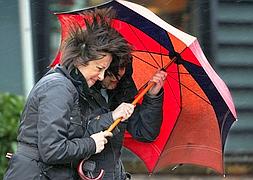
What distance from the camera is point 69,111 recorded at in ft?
10.3

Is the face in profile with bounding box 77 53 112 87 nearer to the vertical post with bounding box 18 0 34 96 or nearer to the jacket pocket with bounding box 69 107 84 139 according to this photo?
the jacket pocket with bounding box 69 107 84 139

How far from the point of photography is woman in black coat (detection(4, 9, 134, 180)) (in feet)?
10.1

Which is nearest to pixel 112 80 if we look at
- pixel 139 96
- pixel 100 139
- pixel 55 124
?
pixel 139 96

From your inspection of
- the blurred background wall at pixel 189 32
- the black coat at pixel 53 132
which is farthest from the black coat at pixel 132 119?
the blurred background wall at pixel 189 32

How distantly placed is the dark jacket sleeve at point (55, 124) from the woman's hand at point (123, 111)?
1.29ft

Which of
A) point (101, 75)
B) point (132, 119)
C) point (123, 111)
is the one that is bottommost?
point (132, 119)

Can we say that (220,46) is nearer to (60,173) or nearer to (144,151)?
(144,151)

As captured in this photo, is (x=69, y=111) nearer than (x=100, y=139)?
Yes

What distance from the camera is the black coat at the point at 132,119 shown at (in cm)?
357

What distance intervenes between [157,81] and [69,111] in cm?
77

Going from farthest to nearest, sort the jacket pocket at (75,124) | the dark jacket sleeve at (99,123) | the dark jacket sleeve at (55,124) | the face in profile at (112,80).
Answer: the face in profile at (112,80)
the dark jacket sleeve at (99,123)
the jacket pocket at (75,124)
the dark jacket sleeve at (55,124)

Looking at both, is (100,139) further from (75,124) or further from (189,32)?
(189,32)

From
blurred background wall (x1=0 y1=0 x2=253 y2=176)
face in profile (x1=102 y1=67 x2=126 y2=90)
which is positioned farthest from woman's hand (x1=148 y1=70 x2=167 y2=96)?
blurred background wall (x1=0 y1=0 x2=253 y2=176)

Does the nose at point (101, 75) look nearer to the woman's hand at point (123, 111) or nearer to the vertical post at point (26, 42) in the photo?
the woman's hand at point (123, 111)
